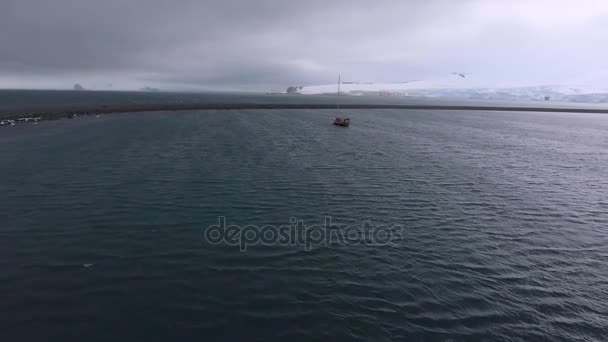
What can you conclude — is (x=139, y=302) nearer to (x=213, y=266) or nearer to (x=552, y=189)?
(x=213, y=266)

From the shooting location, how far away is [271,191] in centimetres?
3134

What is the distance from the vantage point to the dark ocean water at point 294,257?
45.3 feet

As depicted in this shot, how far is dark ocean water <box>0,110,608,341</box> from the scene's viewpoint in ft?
45.3

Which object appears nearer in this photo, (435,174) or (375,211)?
(375,211)

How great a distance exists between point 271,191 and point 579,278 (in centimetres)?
2315

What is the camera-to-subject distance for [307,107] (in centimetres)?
18588

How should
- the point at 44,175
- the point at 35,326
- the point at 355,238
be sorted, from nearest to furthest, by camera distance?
1. the point at 35,326
2. the point at 355,238
3. the point at 44,175

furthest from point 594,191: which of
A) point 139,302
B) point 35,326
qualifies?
point 35,326

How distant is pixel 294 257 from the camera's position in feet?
63.3

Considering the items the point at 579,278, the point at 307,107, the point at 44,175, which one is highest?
the point at 307,107

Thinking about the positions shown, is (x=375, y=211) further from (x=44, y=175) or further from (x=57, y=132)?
(x=57, y=132)

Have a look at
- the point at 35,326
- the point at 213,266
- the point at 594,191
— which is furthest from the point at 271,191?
the point at 594,191

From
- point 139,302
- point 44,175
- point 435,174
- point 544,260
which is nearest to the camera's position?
point 139,302

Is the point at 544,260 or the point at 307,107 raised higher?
the point at 307,107
